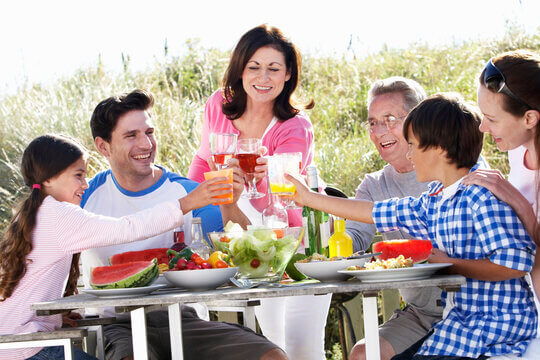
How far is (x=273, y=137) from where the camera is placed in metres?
4.68

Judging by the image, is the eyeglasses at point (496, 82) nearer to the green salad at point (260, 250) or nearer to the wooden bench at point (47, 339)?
the green salad at point (260, 250)

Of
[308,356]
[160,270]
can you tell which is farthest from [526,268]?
[308,356]

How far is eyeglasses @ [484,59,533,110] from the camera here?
310 centimetres

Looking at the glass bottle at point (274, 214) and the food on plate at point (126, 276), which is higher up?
the glass bottle at point (274, 214)

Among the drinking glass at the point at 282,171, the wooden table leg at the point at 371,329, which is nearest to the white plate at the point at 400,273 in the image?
the wooden table leg at the point at 371,329

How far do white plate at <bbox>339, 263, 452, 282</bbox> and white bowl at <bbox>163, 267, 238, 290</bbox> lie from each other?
0.53 meters

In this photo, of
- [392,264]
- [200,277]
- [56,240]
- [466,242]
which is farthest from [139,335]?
[466,242]

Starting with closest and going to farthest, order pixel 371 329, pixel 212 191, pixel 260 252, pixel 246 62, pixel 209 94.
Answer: pixel 371 329 < pixel 260 252 < pixel 212 191 < pixel 246 62 < pixel 209 94

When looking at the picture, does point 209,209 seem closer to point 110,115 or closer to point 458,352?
point 110,115

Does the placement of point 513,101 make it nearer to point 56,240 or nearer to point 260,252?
point 260,252

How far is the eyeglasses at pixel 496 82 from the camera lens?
3.10 m

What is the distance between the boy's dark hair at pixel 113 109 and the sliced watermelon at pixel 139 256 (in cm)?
97

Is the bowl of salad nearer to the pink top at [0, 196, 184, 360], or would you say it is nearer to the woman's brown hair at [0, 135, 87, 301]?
the pink top at [0, 196, 184, 360]

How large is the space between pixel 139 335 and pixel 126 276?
26 cm
